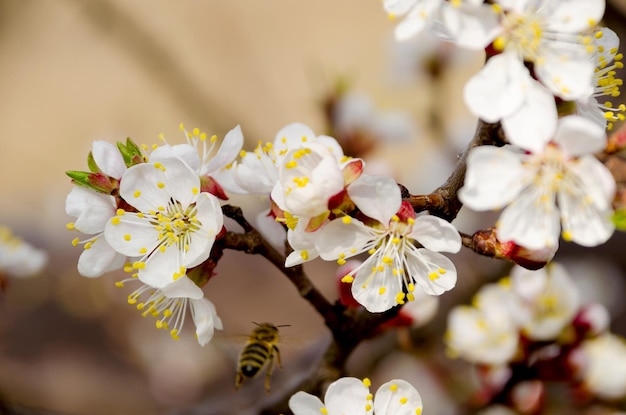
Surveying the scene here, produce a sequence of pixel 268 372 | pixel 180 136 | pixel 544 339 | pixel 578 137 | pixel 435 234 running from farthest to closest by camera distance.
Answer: pixel 180 136 < pixel 544 339 < pixel 268 372 < pixel 435 234 < pixel 578 137

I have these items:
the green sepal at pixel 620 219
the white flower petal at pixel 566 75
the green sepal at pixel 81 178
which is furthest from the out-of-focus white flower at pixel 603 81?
the green sepal at pixel 81 178

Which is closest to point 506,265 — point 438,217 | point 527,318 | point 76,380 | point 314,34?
point 527,318

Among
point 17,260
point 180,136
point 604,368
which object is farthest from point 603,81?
point 180,136

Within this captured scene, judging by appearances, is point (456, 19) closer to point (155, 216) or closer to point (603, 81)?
point (603, 81)

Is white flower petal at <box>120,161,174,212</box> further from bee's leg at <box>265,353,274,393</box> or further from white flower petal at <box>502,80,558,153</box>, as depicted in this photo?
white flower petal at <box>502,80,558,153</box>

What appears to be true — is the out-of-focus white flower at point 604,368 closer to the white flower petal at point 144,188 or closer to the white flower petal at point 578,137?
the white flower petal at point 578,137

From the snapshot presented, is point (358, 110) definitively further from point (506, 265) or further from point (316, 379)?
point (316, 379)

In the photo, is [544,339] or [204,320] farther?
[544,339]
